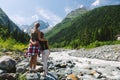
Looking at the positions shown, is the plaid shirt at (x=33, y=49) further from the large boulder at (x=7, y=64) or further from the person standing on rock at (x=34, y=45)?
the large boulder at (x=7, y=64)

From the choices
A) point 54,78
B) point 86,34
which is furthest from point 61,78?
point 86,34

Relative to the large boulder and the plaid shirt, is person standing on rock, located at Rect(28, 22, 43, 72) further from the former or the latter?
the large boulder

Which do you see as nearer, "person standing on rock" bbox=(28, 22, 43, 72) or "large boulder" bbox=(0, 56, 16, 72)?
"person standing on rock" bbox=(28, 22, 43, 72)

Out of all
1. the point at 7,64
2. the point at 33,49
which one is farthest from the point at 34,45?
the point at 7,64

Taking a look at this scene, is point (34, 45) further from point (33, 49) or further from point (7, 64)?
point (7, 64)

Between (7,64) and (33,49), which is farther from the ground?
(33,49)

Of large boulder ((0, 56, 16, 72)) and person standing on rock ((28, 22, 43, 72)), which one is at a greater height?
person standing on rock ((28, 22, 43, 72))

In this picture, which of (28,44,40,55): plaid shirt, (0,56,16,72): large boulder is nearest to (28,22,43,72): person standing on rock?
(28,44,40,55): plaid shirt

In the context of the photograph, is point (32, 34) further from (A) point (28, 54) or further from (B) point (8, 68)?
(B) point (8, 68)

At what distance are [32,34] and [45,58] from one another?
4.67ft

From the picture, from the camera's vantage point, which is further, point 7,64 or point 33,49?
point 7,64

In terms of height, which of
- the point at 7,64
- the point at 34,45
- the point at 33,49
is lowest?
the point at 7,64

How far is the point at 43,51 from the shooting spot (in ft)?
45.8

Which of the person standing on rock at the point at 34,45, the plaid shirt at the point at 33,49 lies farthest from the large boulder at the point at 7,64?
the plaid shirt at the point at 33,49
